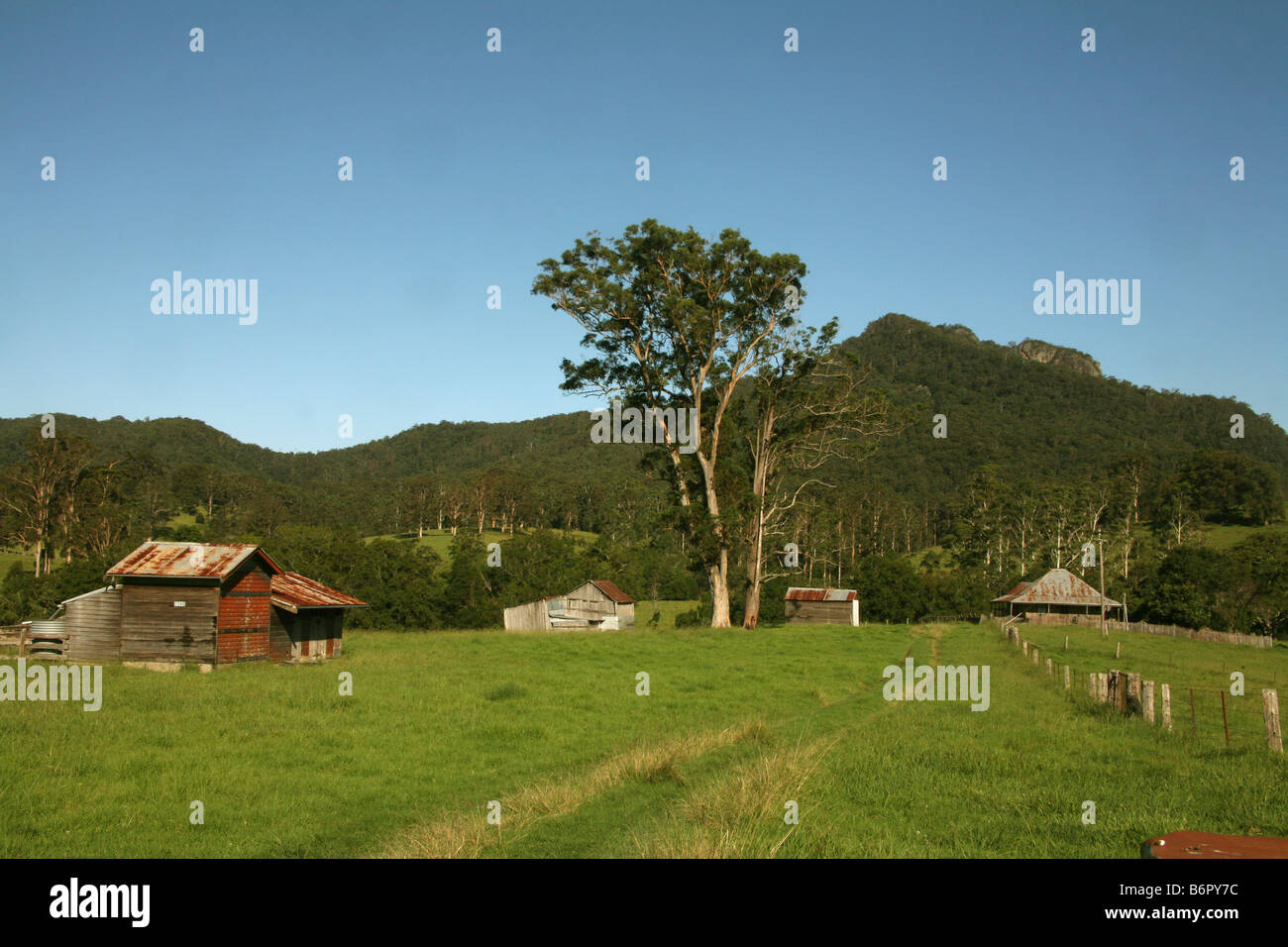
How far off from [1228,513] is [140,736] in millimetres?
128873

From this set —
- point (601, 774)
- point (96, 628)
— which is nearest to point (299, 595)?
point (96, 628)

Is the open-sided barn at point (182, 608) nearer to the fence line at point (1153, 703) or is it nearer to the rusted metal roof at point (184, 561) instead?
the rusted metal roof at point (184, 561)

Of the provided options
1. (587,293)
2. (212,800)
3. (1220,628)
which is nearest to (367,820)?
(212,800)

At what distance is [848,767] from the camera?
11438 millimetres

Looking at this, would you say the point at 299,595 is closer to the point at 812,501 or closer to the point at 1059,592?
the point at 812,501

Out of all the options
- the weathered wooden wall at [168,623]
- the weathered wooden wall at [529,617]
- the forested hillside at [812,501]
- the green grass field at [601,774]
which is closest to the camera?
the green grass field at [601,774]

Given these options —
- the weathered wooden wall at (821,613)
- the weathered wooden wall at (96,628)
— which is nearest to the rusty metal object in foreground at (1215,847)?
the weathered wooden wall at (96,628)

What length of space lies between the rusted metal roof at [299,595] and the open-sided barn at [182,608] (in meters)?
0.14

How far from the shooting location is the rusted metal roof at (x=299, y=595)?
3441cm

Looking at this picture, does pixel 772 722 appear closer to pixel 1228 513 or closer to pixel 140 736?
pixel 140 736

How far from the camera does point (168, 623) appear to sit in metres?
31.4

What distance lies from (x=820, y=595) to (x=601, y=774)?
5397 centimetres

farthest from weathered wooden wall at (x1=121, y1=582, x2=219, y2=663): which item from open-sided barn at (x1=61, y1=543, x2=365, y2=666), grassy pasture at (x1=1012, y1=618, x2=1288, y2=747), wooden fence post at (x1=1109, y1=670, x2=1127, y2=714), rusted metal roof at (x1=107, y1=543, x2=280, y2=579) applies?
grassy pasture at (x1=1012, y1=618, x2=1288, y2=747)

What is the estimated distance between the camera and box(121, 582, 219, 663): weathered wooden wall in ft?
103
